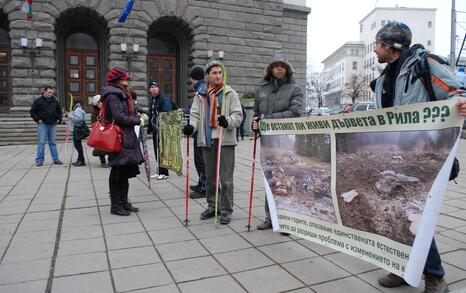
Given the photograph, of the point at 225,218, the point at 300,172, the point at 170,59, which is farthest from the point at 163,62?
the point at 300,172

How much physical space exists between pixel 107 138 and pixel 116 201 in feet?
2.94

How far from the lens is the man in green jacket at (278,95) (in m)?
4.59

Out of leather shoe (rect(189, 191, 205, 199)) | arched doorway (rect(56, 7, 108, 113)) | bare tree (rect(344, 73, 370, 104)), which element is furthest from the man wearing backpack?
bare tree (rect(344, 73, 370, 104))

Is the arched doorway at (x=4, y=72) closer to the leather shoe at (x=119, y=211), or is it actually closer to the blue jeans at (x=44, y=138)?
the blue jeans at (x=44, y=138)

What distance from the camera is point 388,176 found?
2.99m

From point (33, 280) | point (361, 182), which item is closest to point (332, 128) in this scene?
point (361, 182)

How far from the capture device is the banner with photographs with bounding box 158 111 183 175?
26.0ft

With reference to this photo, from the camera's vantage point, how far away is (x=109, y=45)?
62.6 ft

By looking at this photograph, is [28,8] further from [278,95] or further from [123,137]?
[278,95]

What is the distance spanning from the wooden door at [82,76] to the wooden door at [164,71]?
2796 mm

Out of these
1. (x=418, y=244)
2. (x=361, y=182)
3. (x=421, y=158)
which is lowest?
(x=418, y=244)

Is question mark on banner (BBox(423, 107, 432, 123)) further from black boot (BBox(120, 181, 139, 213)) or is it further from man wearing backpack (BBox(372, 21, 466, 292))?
black boot (BBox(120, 181, 139, 213))

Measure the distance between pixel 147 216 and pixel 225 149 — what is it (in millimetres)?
1436

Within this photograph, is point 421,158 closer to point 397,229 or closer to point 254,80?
point 397,229
